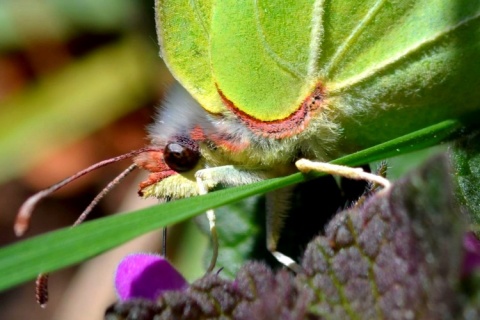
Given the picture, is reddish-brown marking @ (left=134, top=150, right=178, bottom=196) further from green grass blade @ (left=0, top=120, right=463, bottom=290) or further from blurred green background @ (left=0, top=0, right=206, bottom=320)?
blurred green background @ (left=0, top=0, right=206, bottom=320)

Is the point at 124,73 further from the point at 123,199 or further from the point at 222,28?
the point at 222,28

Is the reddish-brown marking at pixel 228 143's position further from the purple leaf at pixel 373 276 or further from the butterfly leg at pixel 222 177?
the purple leaf at pixel 373 276

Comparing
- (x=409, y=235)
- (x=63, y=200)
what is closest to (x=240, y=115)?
(x=409, y=235)

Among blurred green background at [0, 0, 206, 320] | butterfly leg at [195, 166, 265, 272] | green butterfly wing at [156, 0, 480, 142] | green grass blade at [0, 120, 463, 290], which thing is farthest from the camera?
blurred green background at [0, 0, 206, 320]

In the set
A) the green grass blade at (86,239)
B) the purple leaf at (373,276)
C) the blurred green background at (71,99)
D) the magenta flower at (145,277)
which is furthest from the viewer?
the blurred green background at (71,99)

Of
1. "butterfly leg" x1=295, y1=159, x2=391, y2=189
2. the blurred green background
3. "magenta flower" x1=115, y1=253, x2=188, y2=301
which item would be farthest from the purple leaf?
the blurred green background

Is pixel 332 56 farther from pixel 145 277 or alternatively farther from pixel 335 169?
pixel 145 277

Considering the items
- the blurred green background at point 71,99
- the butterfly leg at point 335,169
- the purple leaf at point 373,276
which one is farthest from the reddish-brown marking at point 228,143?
the blurred green background at point 71,99
